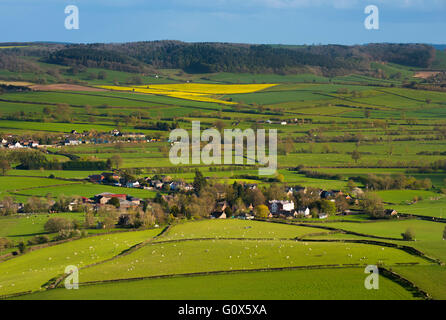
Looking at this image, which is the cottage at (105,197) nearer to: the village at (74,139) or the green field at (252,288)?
the green field at (252,288)

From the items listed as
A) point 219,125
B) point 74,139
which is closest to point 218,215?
point 74,139

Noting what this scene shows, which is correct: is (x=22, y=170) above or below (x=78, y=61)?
below

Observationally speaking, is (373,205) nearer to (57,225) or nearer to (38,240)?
(57,225)

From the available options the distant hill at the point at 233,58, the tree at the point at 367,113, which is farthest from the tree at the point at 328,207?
the distant hill at the point at 233,58

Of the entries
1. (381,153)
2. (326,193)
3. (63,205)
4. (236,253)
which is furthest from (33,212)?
(381,153)

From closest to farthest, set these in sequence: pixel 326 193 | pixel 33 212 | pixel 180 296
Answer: pixel 180 296 < pixel 33 212 < pixel 326 193

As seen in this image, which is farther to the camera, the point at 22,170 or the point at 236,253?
the point at 22,170

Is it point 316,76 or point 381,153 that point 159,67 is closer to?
point 316,76
